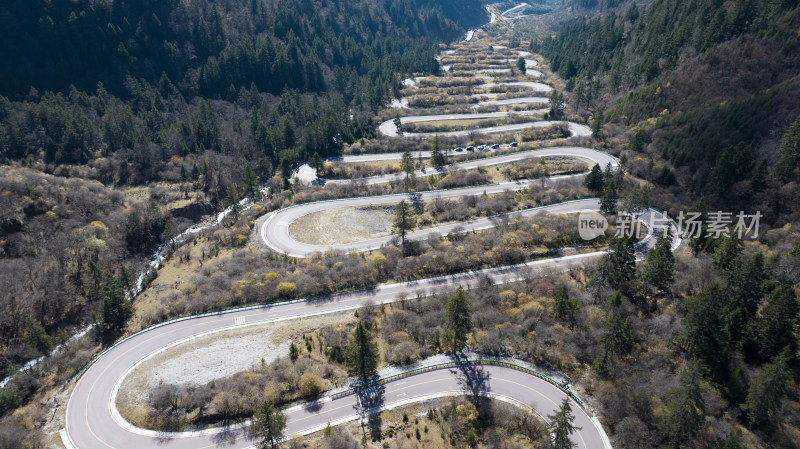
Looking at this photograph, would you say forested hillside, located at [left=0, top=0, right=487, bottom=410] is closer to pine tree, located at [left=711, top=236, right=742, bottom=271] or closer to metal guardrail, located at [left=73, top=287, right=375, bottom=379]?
metal guardrail, located at [left=73, top=287, right=375, bottom=379]

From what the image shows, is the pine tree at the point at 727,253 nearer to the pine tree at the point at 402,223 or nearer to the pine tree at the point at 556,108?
the pine tree at the point at 402,223

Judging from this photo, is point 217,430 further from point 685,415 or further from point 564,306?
point 685,415

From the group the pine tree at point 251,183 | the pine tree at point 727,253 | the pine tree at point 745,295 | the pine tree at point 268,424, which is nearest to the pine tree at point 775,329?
the pine tree at point 745,295

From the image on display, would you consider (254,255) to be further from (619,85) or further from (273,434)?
(619,85)

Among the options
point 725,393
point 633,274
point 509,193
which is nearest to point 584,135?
point 509,193

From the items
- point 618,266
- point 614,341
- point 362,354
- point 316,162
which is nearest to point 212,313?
point 362,354

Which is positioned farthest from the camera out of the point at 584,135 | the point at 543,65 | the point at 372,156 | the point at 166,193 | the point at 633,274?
the point at 543,65
